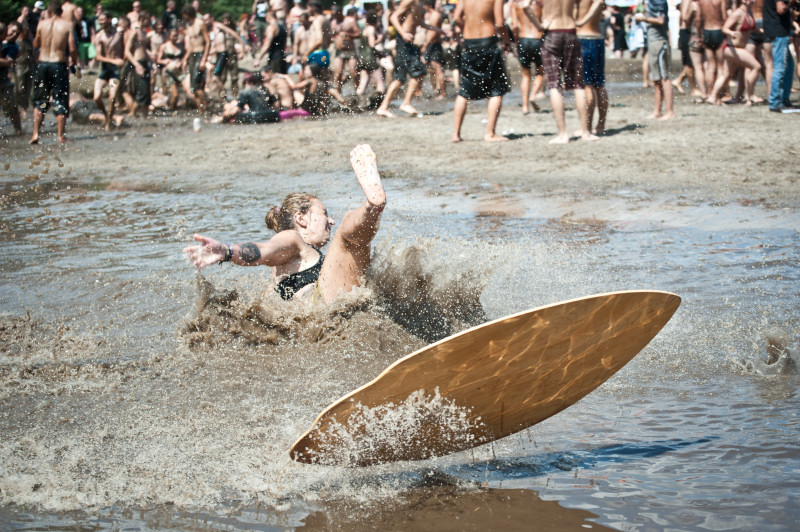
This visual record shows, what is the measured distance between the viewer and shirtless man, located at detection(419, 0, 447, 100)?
15773 mm

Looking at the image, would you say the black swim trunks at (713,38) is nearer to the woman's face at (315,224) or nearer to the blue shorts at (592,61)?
the blue shorts at (592,61)

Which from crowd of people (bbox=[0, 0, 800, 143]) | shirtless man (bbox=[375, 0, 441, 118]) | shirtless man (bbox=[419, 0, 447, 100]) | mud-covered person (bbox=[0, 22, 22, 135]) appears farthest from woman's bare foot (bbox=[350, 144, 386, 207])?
shirtless man (bbox=[419, 0, 447, 100])

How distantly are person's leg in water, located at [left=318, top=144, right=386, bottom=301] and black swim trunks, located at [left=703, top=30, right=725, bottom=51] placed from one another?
968cm

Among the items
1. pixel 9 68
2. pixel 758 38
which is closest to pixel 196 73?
pixel 9 68

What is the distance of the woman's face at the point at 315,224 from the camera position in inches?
193

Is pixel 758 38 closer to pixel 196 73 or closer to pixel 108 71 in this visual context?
pixel 196 73

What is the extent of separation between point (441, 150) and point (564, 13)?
2140 mm

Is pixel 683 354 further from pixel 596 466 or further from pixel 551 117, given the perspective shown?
pixel 551 117

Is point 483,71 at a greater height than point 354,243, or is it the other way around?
point 483,71

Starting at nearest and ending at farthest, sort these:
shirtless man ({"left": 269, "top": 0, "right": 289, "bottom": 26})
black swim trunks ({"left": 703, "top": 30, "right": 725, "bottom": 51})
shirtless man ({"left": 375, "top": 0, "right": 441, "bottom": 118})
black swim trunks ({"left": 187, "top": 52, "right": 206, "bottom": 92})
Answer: black swim trunks ({"left": 703, "top": 30, "right": 725, "bottom": 51}) < shirtless man ({"left": 375, "top": 0, "right": 441, "bottom": 118}) < black swim trunks ({"left": 187, "top": 52, "right": 206, "bottom": 92}) < shirtless man ({"left": 269, "top": 0, "right": 289, "bottom": 26})

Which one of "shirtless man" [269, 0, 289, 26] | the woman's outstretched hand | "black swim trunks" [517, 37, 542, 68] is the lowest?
the woman's outstretched hand

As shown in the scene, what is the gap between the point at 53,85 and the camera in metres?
13.0

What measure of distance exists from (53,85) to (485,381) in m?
11.7

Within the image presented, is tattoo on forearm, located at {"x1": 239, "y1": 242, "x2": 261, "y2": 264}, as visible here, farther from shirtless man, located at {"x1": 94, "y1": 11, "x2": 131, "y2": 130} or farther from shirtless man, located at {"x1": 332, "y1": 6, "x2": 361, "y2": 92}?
shirtless man, located at {"x1": 332, "y1": 6, "x2": 361, "y2": 92}
